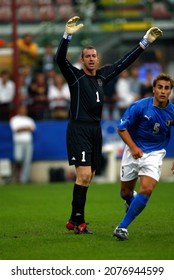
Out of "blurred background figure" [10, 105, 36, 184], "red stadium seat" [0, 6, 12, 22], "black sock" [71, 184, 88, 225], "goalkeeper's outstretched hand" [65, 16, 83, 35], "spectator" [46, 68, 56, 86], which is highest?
"red stadium seat" [0, 6, 12, 22]

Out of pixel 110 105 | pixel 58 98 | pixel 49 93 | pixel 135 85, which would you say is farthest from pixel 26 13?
pixel 135 85

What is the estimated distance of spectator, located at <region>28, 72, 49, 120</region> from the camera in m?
25.5

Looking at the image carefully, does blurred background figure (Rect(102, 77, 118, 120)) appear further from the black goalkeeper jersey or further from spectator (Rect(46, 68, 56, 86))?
the black goalkeeper jersey

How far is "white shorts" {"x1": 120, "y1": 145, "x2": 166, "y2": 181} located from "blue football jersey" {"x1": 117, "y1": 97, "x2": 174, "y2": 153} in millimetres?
98

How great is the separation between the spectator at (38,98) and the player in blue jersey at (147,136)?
520 inches

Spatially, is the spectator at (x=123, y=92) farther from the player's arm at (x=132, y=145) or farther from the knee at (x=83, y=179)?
the player's arm at (x=132, y=145)

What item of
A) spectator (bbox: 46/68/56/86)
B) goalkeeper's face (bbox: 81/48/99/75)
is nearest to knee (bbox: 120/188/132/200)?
goalkeeper's face (bbox: 81/48/99/75)

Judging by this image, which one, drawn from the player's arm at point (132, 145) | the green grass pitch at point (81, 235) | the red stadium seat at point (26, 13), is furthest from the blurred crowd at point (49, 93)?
the player's arm at point (132, 145)

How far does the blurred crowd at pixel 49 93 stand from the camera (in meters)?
25.7

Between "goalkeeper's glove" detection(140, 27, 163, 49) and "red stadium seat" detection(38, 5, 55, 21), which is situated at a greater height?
"red stadium seat" detection(38, 5, 55, 21)

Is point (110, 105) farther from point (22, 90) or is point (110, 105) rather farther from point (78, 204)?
point (78, 204)

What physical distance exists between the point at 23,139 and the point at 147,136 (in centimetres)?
1361

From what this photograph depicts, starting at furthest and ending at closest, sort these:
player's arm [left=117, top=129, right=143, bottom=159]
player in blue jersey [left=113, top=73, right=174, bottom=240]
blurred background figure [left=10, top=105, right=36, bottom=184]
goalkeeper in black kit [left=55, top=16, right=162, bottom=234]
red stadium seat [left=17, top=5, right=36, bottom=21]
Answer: red stadium seat [left=17, top=5, right=36, bottom=21] < blurred background figure [left=10, top=105, right=36, bottom=184] < goalkeeper in black kit [left=55, top=16, right=162, bottom=234] < player's arm [left=117, top=129, right=143, bottom=159] < player in blue jersey [left=113, top=73, right=174, bottom=240]

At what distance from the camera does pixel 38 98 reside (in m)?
25.8
